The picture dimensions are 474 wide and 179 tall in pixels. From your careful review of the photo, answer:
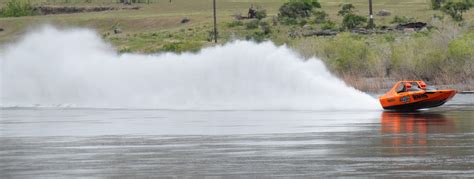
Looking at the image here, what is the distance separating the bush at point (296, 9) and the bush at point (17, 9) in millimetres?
43946

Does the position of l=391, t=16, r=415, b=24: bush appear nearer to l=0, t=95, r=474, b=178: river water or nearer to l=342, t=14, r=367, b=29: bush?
l=342, t=14, r=367, b=29: bush

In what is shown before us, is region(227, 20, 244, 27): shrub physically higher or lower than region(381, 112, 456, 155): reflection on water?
lower

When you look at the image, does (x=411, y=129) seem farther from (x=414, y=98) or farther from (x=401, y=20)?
(x=401, y=20)

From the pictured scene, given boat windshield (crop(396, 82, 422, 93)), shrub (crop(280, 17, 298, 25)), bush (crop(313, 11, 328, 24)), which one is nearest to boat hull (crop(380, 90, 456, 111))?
boat windshield (crop(396, 82, 422, 93))

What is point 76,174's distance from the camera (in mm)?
20781

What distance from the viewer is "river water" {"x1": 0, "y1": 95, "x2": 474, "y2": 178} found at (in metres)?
21.1

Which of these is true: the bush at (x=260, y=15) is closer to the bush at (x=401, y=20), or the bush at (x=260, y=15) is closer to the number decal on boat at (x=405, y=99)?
the bush at (x=401, y=20)

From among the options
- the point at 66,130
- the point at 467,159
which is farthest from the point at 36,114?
the point at 467,159

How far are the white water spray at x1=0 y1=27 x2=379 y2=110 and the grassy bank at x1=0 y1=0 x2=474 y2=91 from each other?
12.8 meters

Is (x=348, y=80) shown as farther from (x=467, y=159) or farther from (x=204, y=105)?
(x=467, y=159)

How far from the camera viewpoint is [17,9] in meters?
152

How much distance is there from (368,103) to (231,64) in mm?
5991

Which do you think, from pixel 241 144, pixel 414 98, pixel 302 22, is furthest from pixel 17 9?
pixel 241 144

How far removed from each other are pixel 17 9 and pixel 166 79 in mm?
109241
